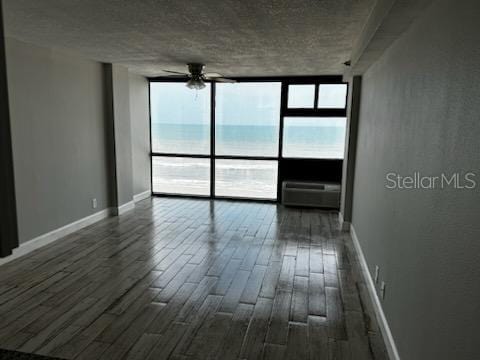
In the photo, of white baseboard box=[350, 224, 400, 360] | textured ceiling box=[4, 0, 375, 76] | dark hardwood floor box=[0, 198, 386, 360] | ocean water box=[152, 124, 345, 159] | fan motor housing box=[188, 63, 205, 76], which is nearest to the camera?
white baseboard box=[350, 224, 400, 360]

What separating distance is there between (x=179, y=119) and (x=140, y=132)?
89 centimetres

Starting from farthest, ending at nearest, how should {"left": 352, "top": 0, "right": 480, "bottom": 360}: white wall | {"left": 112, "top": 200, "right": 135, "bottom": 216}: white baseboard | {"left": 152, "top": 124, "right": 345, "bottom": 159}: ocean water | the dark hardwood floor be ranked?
{"left": 152, "top": 124, "right": 345, "bottom": 159}: ocean water < {"left": 112, "top": 200, "right": 135, "bottom": 216}: white baseboard < the dark hardwood floor < {"left": 352, "top": 0, "right": 480, "bottom": 360}: white wall

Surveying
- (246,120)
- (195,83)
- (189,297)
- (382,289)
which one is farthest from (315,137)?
(189,297)

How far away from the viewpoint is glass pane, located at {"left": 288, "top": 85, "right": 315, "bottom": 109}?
681cm

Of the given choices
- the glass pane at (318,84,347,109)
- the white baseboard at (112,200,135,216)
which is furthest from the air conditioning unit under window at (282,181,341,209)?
the white baseboard at (112,200,135,216)

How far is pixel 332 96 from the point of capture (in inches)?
265

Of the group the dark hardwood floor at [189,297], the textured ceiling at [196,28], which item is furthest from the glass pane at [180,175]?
the textured ceiling at [196,28]

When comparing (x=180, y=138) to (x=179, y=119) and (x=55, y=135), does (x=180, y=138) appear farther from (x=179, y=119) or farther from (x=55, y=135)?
(x=55, y=135)

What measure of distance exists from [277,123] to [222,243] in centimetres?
329

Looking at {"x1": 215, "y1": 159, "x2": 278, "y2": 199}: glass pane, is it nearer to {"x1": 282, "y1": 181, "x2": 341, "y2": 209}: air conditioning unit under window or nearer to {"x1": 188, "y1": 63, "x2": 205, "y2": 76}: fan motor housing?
{"x1": 282, "y1": 181, "x2": 341, "y2": 209}: air conditioning unit under window

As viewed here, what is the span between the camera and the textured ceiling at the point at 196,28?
2.71m

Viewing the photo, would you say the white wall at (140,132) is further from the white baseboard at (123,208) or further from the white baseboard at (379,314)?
the white baseboard at (379,314)

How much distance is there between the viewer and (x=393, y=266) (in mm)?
2559

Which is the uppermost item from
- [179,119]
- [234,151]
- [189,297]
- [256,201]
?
[179,119]
